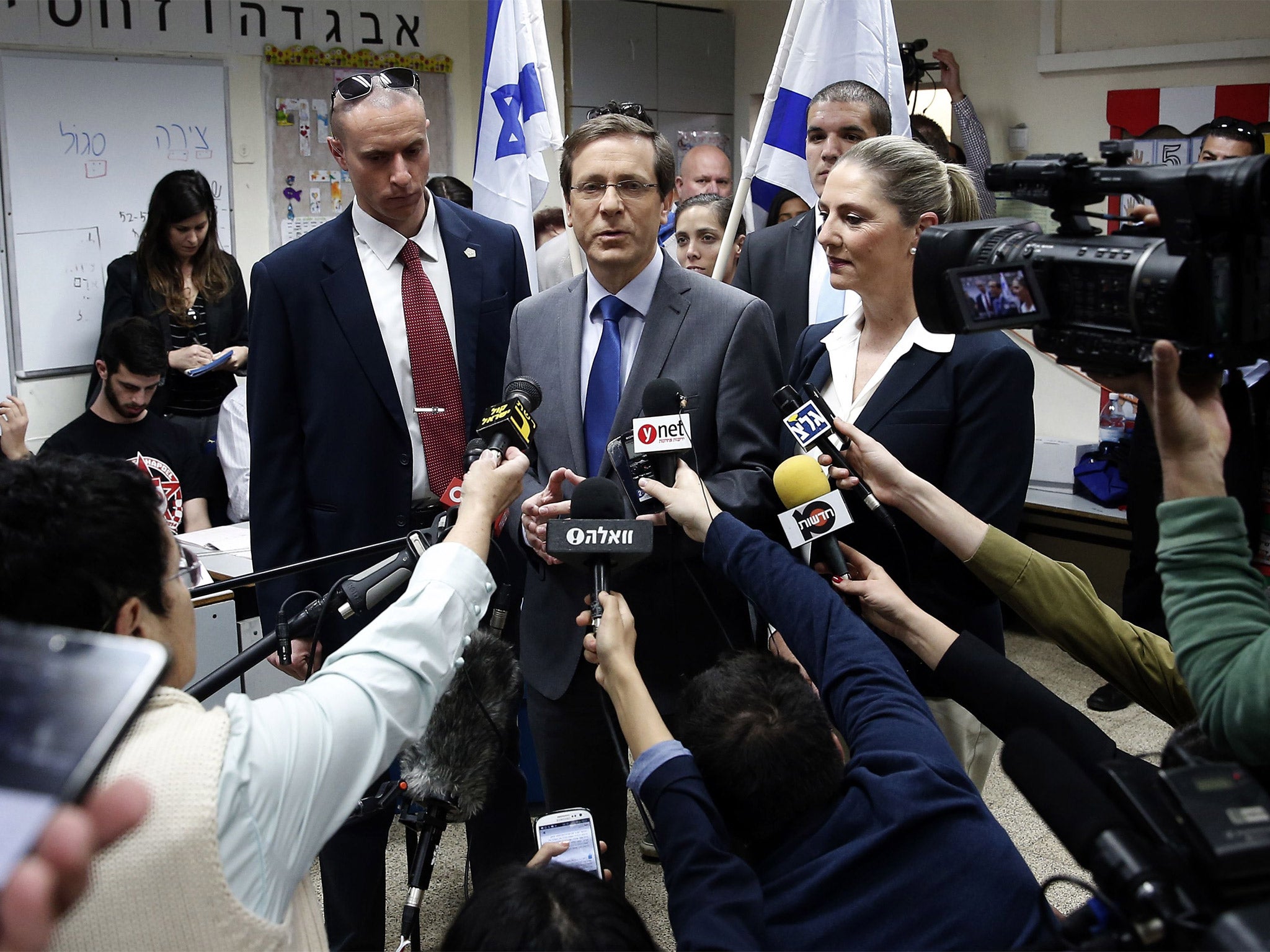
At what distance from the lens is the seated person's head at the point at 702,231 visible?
364 cm

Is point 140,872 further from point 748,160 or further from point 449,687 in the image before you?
point 748,160

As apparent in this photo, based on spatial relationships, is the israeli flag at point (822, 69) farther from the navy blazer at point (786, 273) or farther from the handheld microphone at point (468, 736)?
the handheld microphone at point (468, 736)

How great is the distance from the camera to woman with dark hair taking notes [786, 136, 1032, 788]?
1819 mm

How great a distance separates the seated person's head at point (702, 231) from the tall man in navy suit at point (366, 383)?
1.53 meters

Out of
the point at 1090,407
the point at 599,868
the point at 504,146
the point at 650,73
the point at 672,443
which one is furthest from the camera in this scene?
the point at 650,73

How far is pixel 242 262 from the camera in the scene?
5355 millimetres

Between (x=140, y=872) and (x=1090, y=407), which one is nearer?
(x=140, y=872)

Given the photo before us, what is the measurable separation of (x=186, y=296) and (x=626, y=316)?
9.31 ft

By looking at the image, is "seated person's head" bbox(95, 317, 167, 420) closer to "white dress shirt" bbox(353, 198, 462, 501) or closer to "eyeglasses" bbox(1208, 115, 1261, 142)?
"white dress shirt" bbox(353, 198, 462, 501)

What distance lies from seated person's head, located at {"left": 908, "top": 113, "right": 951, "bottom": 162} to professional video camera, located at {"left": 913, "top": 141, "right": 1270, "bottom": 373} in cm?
355

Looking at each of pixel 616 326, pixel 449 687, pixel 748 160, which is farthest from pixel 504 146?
pixel 449 687

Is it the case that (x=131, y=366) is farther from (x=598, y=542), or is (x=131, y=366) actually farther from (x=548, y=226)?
(x=598, y=542)

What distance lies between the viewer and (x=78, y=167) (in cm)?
473

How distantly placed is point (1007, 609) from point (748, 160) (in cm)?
237
